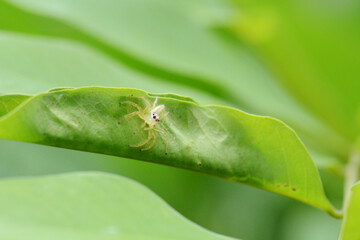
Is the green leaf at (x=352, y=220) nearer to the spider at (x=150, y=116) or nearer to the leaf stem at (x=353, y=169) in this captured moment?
the spider at (x=150, y=116)

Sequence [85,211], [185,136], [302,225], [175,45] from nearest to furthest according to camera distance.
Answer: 1. [85,211]
2. [185,136]
3. [175,45]
4. [302,225]

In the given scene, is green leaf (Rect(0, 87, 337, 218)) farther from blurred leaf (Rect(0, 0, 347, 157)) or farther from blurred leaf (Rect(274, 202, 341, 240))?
blurred leaf (Rect(274, 202, 341, 240))

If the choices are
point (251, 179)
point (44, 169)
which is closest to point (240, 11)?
point (44, 169)

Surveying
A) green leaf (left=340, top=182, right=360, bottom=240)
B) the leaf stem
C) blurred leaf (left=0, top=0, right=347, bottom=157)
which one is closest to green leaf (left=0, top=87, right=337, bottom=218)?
green leaf (left=340, top=182, right=360, bottom=240)

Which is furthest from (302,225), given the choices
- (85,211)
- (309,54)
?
(85,211)

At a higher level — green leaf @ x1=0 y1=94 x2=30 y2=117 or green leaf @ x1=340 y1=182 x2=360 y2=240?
Answer: green leaf @ x1=0 y1=94 x2=30 y2=117

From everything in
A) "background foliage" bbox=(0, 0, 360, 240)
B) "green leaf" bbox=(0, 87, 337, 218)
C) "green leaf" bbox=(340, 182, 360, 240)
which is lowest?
"green leaf" bbox=(340, 182, 360, 240)

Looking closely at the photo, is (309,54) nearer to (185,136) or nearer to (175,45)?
(175,45)
